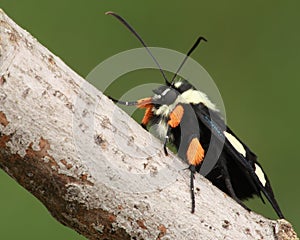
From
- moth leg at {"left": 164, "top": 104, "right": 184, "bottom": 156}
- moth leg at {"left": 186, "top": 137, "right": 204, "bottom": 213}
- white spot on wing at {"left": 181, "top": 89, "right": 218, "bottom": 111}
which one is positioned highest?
white spot on wing at {"left": 181, "top": 89, "right": 218, "bottom": 111}

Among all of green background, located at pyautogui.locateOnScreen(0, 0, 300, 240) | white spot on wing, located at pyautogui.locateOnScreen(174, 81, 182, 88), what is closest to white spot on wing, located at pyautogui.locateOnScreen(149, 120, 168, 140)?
white spot on wing, located at pyautogui.locateOnScreen(174, 81, 182, 88)

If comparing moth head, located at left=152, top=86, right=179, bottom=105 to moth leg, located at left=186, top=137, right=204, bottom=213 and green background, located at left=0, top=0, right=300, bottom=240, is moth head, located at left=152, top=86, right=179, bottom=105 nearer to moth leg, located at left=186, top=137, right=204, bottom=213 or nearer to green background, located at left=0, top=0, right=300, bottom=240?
moth leg, located at left=186, top=137, right=204, bottom=213

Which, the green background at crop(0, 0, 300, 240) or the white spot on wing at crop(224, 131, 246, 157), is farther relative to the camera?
the green background at crop(0, 0, 300, 240)

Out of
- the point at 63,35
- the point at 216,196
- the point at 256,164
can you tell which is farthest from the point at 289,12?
the point at 216,196

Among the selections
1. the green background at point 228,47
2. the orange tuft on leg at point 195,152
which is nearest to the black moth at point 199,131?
the orange tuft on leg at point 195,152

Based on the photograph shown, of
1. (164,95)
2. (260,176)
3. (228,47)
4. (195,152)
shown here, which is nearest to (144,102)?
(164,95)

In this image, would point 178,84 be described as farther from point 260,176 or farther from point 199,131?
point 260,176
